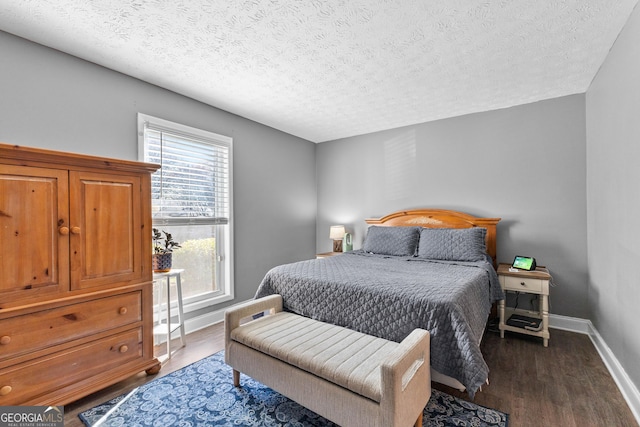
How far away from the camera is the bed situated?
5.61ft

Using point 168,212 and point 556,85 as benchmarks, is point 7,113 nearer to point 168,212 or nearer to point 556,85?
point 168,212

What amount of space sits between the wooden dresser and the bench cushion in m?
0.82

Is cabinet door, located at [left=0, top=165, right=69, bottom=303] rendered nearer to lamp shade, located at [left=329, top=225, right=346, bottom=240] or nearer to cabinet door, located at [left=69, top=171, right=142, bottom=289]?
cabinet door, located at [left=69, top=171, right=142, bottom=289]

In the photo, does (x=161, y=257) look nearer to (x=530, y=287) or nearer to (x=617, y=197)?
(x=530, y=287)

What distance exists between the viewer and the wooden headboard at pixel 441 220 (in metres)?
3.33

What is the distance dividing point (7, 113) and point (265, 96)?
1.94m

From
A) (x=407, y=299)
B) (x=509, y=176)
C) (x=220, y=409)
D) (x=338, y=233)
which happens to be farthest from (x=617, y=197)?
(x=220, y=409)

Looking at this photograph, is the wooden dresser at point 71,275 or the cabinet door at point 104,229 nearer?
the wooden dresser at point 71,275

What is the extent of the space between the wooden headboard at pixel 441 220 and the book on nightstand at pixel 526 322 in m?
0.59

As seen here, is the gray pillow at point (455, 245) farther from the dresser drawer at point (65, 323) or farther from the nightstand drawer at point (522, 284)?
the dresser drawer at point (65, 323)

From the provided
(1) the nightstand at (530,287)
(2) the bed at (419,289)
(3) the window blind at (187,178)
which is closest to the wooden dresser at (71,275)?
(3) the window blind at (187,178)

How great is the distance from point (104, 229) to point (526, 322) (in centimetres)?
364

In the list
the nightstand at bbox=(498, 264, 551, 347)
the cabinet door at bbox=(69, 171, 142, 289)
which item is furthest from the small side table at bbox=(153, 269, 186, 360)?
the nightstand at bbox=(498, 264, 551, 347)

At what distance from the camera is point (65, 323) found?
180cm
